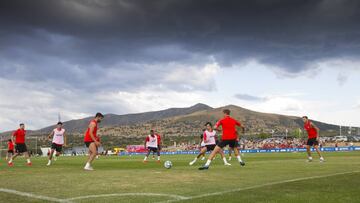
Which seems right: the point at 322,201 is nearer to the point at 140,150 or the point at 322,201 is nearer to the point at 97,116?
the point at 97,116

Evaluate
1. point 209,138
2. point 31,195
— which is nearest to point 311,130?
point 209,138

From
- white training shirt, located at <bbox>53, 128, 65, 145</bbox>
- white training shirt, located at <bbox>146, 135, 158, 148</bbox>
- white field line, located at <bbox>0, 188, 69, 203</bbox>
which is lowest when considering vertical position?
white field line, located at <bbox>0, 188, 69, 203</bbox>

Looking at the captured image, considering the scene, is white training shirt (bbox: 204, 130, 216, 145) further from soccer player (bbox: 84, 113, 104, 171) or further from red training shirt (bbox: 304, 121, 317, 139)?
soccer player (bbox: 84, 113, 104, 171)

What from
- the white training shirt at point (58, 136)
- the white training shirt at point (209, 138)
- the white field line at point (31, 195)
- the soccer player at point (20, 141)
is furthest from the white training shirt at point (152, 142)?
the white field line at point (31, 195)

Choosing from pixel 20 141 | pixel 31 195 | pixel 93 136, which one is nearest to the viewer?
pixel 31 195

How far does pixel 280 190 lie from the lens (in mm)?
8203

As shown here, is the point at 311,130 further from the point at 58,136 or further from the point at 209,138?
the point at 58,136

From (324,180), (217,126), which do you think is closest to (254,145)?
(217,126)

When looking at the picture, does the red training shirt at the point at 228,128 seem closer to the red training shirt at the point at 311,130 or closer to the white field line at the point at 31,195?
the red training shirt at the point at 311,130

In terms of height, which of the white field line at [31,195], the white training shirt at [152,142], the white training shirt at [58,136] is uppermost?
the white training shirt at [58,136]

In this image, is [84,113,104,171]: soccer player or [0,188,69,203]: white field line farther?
[84,113,104,171]: soccer player

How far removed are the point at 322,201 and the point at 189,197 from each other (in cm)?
239

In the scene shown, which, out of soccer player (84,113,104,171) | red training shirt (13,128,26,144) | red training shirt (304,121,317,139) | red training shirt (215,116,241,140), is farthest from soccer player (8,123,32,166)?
red training shirt (304,121,317,139)

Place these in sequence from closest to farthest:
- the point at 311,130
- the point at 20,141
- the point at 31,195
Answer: the point at 31,195, the point at 311,130, the point at 20,141
